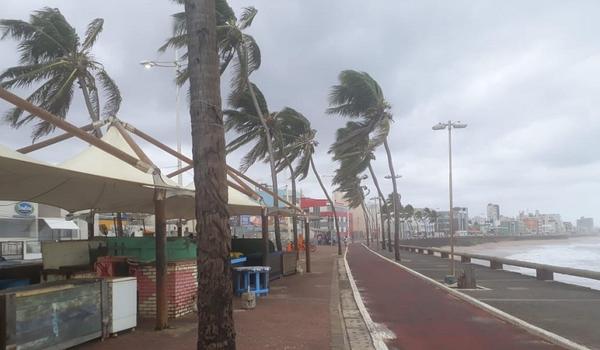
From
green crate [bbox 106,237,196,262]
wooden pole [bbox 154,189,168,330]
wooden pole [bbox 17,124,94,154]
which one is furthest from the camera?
green crate [bbox 106,237,196,262]

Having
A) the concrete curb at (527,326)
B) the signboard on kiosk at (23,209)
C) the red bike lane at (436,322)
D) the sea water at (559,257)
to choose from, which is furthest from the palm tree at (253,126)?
the signboard on kiosk at (23,209)

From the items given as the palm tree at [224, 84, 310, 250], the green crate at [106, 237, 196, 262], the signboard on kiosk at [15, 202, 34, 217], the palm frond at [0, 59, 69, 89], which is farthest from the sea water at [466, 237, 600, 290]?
the signboard on kiosk at [15, 202, 34, 217]

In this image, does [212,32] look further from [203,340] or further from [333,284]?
[333,284]

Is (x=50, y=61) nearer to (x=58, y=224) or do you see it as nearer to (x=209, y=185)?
(x=209, y=185)

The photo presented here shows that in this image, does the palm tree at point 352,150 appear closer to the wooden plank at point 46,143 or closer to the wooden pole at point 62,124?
the wooden plank at point 46,143

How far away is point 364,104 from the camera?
32.7 meters

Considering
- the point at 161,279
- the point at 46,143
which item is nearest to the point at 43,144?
the point at 46,143

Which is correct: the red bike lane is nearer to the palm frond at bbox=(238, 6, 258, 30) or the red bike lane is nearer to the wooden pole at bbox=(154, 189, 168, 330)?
the wooden pole at bbox=(154, 189, 168, 330)

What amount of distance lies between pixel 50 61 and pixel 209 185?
58.2 feet

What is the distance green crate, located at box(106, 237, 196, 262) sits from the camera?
11039 mm

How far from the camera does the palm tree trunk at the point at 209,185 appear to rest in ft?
15.1

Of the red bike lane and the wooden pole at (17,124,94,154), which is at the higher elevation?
the wooden pole at (17,124,94,154)

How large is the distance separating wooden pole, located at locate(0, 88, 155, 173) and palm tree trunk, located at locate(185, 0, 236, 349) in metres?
3.15

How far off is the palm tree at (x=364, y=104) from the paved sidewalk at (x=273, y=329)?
19668mm
